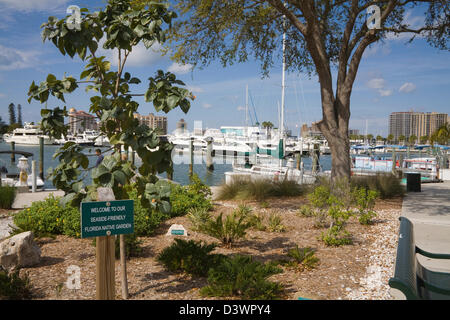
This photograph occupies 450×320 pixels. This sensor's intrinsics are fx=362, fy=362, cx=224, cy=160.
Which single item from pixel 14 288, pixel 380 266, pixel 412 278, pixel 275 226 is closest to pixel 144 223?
pixel 275 226

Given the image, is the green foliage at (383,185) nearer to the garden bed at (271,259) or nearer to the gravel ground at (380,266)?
the gravel ground at (380,266)

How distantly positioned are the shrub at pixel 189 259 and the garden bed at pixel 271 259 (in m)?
0.11

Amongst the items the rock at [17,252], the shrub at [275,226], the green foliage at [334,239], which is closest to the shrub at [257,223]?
the shrub at [275,226]

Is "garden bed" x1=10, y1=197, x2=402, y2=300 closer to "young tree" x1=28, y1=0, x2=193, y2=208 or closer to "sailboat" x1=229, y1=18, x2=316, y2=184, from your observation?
"young tree" x1=28, y1=0, x2=193, y2=208

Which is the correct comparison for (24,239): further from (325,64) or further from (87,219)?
(325,64)

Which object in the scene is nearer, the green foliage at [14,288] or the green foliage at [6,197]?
the green foliage at [14,288]

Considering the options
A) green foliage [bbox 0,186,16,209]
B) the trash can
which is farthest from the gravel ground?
green foliage [bbox 0,186,16,209]

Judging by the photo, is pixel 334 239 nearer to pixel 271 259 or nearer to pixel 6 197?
pixel 271 259

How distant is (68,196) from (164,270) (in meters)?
1.77

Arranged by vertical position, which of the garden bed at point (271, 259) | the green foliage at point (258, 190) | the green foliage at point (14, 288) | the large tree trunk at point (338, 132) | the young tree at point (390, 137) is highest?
the young tree at point (390, 137)

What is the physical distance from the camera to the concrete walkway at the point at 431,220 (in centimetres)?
615

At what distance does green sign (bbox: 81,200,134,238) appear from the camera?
10.0 feet
